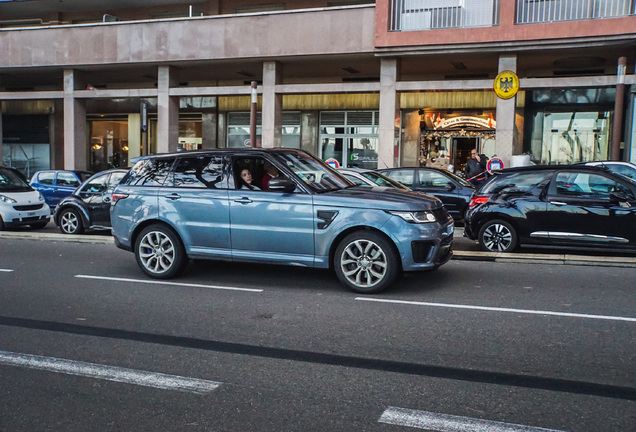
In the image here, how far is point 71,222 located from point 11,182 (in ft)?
7.85

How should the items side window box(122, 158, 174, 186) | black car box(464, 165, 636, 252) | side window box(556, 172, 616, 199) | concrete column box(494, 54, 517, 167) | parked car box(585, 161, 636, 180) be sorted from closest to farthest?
1. side window box(122, 158, 174, 186)
2. black car box(464, 165, 636, 252)
3. side window box(556, 172, 616, 199)
4. parked car box(585, 161, 636, 180)
5. concrete column box(494, 54, 517, 167)

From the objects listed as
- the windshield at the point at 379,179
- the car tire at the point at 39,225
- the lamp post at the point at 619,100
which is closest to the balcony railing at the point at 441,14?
the lamp post at the point at 619,100

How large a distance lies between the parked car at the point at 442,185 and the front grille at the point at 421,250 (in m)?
8.03

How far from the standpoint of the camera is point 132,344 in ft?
17.8

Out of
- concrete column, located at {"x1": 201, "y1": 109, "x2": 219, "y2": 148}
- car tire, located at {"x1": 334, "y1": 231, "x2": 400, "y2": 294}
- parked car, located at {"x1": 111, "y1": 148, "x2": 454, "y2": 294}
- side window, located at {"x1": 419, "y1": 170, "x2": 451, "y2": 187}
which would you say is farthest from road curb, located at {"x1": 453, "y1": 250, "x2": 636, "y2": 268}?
concrete column, located at {"x1": 201, "y1": 109, "x2": 219, "y2": 148}

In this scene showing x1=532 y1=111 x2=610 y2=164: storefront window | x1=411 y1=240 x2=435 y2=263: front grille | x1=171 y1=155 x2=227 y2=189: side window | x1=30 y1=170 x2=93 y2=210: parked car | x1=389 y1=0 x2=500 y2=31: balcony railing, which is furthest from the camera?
x1=532 y1=111 x2=610 y2=164: storefront window

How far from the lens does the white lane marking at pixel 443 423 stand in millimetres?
3639

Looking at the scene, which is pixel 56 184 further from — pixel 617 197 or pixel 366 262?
pixel 617 197

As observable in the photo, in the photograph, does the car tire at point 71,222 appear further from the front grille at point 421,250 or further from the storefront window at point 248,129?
the storefront window at point 248,129

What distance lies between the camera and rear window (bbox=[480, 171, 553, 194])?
1052 centimetres

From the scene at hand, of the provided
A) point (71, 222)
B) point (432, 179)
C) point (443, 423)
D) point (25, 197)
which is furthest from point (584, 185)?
point (25, 197)

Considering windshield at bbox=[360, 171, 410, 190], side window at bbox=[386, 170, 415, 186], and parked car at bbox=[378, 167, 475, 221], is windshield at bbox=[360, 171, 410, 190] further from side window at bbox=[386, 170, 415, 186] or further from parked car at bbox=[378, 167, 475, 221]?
side window at bbox=[386, 170, 415, 186]

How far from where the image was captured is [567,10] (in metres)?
19.1

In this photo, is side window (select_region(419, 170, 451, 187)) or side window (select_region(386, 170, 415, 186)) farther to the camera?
side window (select_region(386, 170, 415, 186))
